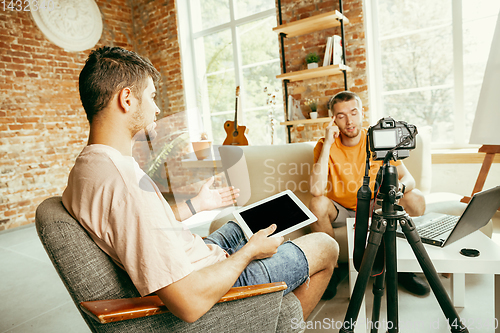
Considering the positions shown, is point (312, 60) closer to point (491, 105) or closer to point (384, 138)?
point (491, 105)

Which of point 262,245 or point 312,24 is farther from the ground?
point 312,24

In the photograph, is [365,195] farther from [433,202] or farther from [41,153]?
[41,153]

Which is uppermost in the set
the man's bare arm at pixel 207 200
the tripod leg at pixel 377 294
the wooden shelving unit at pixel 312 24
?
the wooden shelving unit at pixel 312 24

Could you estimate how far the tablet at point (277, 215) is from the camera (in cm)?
111

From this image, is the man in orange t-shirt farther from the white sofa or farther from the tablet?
the tablet

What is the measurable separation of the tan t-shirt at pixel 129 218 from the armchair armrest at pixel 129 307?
54 mm

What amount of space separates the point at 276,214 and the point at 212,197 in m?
0.25

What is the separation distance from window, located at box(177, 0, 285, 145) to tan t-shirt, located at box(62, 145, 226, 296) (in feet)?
10.8

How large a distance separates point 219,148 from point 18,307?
5.82ft

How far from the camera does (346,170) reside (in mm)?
1949

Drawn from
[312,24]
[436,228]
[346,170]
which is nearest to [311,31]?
[312,24]

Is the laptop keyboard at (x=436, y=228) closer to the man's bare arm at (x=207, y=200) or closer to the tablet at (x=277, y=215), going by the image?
the tablet at (x=277, y=215)

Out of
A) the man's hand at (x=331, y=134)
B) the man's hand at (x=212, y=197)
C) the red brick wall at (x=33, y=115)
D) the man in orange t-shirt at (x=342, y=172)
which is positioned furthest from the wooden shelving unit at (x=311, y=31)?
the man's hand at (x=212, y=197)

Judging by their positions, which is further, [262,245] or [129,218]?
[262,245]
